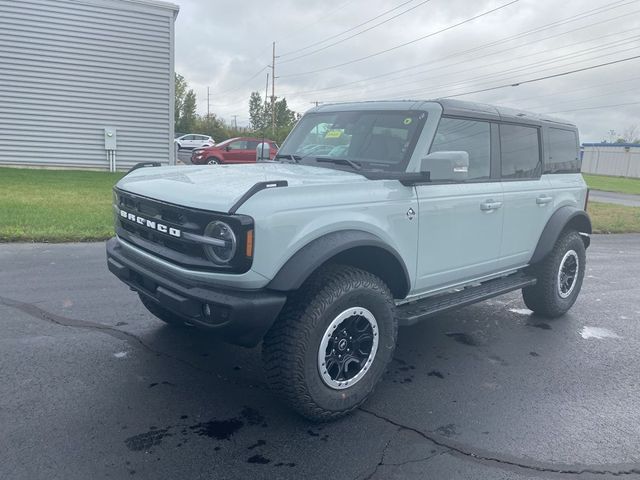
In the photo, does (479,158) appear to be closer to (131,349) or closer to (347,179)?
(347,179)

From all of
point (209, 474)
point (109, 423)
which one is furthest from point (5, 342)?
point (209, 474)

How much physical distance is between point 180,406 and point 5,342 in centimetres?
180

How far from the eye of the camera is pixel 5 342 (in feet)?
14.2

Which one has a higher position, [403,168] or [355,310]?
[403,168]

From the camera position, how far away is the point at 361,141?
4410mm

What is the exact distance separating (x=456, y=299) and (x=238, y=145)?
20701mm

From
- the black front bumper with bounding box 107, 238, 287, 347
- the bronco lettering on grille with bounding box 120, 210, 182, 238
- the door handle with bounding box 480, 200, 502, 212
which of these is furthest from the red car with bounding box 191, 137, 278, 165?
the black front bumper with bounding box 107, 238, 287, 347

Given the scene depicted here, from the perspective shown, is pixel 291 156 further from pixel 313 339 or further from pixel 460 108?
pixel 313 339

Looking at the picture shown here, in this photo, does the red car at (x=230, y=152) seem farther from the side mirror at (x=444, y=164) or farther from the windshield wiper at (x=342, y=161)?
the side mirror at (x=444, y=164)

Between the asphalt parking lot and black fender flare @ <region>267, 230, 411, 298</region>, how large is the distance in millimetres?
937

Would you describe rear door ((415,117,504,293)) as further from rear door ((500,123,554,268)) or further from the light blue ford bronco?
rear door ((500,123,554,268))

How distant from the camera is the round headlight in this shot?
3.04 meters

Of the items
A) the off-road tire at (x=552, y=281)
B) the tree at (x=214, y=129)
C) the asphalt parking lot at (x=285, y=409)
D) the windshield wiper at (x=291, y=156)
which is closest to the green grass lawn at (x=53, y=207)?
the asphalt parking lot at (x=285, y=409)

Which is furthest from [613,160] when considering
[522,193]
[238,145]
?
[522,193]
